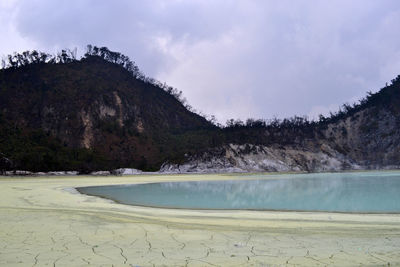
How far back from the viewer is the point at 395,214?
12.4 metres

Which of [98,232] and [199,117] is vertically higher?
[199,117]

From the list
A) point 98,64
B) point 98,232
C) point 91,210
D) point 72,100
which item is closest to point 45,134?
point 72,100

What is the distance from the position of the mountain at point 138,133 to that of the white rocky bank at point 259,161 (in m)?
0.21

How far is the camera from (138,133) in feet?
293

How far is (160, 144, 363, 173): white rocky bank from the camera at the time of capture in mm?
68062

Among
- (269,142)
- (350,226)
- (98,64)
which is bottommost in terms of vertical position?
(350,226)

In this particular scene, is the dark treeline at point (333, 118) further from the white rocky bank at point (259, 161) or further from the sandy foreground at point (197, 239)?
the sandy foreground at point (197, 239)

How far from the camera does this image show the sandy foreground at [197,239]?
6395 mm

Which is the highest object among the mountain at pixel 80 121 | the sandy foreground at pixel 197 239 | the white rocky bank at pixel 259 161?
the mountain at pixel 80 121

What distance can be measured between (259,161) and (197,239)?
63.7m

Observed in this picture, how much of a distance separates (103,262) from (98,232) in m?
2.98

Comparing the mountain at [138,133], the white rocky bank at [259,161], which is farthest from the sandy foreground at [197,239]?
the white rocky bank at [259,161]

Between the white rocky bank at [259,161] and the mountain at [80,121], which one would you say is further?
the white rocky bank at [259,161]

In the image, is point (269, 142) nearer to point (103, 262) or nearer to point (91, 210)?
point (91, 210)
